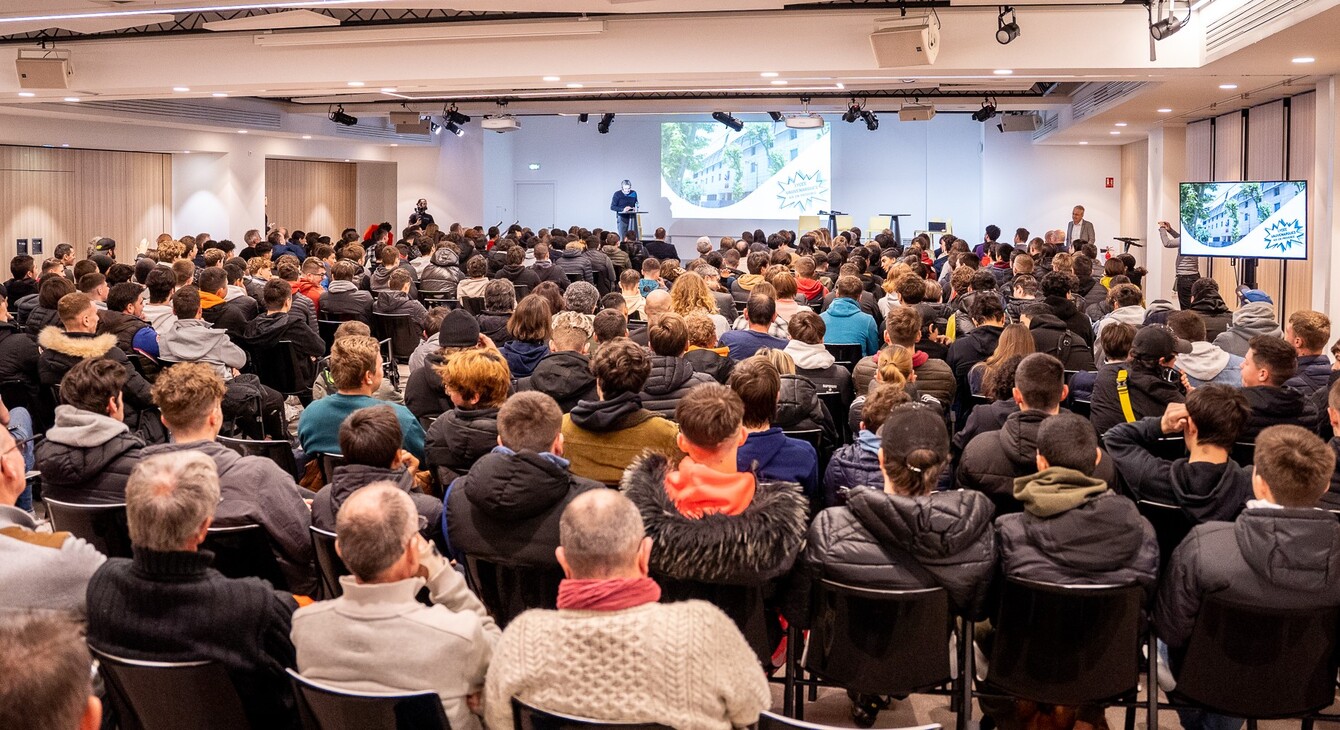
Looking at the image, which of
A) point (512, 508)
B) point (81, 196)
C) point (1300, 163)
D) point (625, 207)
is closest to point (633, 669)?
point (512, 508)

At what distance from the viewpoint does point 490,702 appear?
8.27 ft

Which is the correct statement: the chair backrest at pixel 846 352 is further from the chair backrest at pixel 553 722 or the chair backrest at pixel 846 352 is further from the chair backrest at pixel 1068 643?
the chair backrest at pixel 553 722

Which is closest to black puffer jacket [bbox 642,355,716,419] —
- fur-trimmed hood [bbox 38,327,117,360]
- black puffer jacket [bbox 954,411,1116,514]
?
black puffer jacket [bbox 954,411,1116,514]

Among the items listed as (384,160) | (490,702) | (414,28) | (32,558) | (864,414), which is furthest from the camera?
(384,160)

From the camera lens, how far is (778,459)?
13.6ft

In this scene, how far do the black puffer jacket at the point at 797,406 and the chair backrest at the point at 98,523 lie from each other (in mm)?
2581

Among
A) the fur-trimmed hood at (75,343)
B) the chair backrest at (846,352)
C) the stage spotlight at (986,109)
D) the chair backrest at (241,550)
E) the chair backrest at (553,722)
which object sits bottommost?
the chair backrest at (553,722)

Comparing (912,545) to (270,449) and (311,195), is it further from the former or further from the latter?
(311,195)

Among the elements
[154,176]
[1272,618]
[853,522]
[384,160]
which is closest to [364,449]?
[853,522]

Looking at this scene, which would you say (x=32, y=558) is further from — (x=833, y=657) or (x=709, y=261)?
(x=709, y=261)

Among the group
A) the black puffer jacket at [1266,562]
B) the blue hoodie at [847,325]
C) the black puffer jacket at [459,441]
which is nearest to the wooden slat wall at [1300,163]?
the blue hoodie at [847,325]

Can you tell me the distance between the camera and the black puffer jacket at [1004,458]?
13.6ft

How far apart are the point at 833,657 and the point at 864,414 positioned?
128cm

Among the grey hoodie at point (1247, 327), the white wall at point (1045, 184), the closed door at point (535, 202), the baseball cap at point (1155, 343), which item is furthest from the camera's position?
the closed door at point (535, 202)
